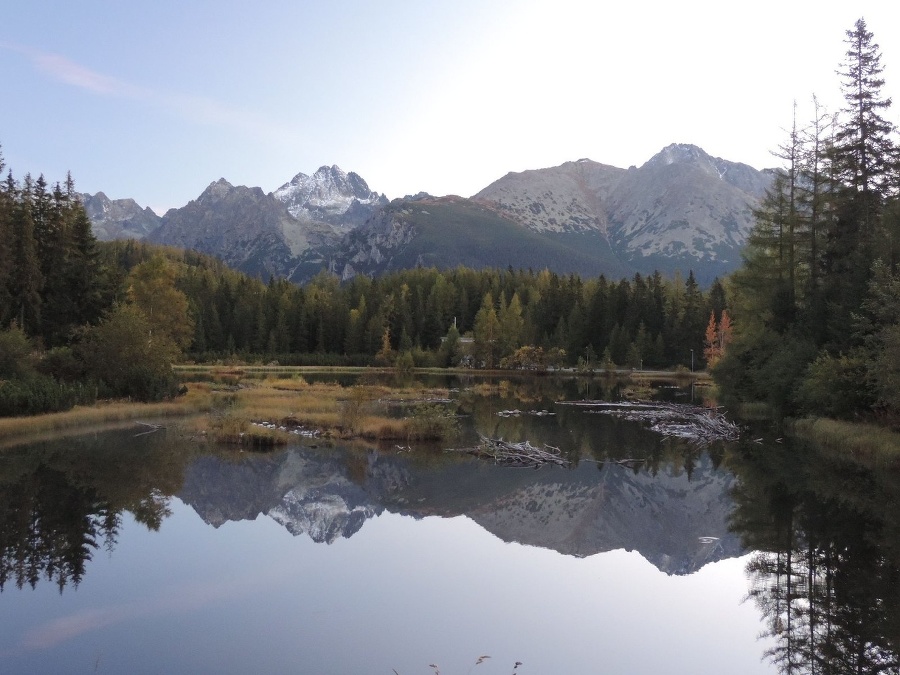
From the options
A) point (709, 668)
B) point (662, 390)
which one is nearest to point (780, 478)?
point (709, 668)

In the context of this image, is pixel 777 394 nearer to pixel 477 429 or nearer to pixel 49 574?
pixel 477 429

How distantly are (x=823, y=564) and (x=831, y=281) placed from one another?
95.8 ft

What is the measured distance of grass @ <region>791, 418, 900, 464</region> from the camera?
1089 inches

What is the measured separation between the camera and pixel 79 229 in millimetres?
59906

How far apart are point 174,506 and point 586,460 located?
57.3ft

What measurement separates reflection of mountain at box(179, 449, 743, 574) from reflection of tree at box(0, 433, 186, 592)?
58.5 inches

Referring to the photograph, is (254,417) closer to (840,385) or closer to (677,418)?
(677,418)

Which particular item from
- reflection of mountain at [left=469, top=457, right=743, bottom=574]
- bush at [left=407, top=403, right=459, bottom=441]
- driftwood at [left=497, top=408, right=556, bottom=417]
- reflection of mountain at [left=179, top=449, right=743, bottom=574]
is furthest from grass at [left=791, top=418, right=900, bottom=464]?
bush at [left=407, top=403, right=459, bottom=441]

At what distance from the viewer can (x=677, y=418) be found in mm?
48562

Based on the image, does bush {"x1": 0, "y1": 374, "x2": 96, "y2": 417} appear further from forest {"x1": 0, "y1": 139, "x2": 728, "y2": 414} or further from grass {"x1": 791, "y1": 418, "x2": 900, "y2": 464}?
grass {"x1": 791, "y1": 418, "x2": 900, "y2": 464}

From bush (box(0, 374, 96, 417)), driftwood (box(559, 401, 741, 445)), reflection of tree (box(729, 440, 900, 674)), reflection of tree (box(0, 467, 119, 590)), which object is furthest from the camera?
driftwood (box(559, 401, 741, 445))

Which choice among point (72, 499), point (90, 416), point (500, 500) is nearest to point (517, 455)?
point (500, 500)

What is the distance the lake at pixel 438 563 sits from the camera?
12477 mm

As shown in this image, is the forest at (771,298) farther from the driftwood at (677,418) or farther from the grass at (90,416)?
the driftwood at (677,418)
